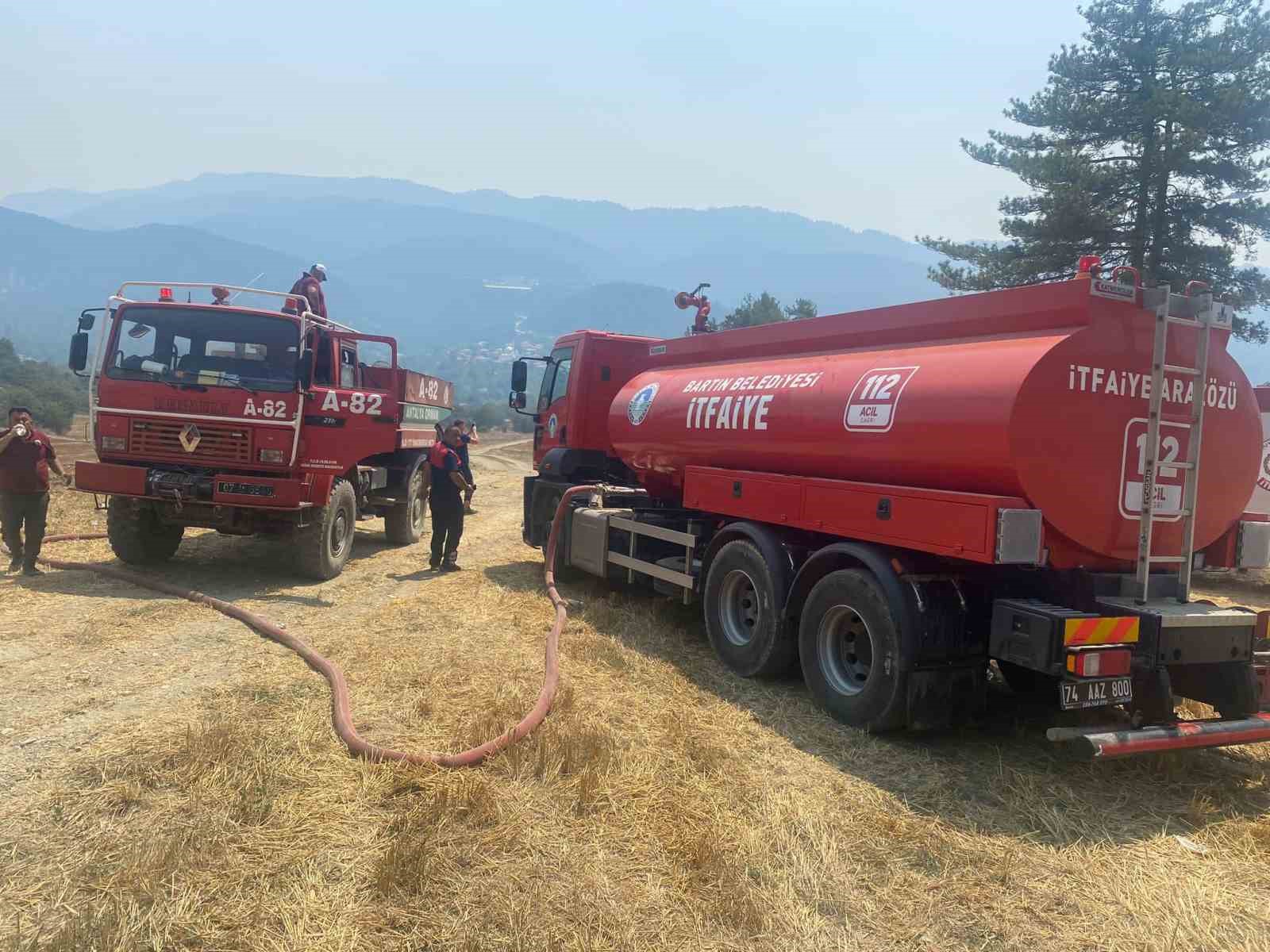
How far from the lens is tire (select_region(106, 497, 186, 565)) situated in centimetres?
939

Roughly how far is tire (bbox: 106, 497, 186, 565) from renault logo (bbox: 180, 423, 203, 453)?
103 centimetres

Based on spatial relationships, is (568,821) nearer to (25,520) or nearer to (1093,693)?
(1093,693)

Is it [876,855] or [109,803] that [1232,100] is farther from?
[109,803]

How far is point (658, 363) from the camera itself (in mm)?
9625

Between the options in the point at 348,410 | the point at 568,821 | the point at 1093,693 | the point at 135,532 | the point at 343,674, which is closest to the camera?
the point at 568,821

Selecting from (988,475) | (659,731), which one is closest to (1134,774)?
(988,475)

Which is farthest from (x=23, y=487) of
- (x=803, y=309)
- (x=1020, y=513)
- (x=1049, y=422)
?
(x=803, y=309)

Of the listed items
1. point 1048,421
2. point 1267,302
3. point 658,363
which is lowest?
point 1048,421

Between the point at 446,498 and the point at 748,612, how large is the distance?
4.93 metres

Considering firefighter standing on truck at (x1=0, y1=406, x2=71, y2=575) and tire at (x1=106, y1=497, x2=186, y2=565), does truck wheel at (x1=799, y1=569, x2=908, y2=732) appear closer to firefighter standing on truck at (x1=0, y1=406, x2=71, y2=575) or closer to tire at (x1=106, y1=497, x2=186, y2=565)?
tire at (x1=106, y1=497, x2=186, y2=565)

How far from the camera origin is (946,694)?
530cm

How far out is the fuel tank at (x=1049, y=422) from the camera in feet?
16.3

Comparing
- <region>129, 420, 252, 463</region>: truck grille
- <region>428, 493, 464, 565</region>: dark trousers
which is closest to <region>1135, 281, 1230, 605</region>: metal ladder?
<region>428, 493, 464, 565</region>: dark trousers

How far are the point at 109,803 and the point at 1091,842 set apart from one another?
481 cm
